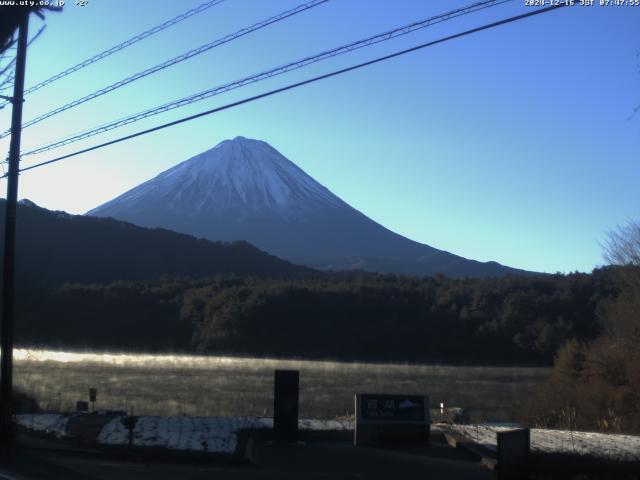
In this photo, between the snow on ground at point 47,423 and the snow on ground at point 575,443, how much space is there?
8.39 m

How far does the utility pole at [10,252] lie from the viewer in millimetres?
16141

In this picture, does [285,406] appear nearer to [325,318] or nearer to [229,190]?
[325,318]

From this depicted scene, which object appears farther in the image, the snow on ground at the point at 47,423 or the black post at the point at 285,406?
the snow on ground at the point at 47,423

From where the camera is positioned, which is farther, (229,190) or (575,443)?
(229,190)

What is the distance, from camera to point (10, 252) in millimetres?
16750

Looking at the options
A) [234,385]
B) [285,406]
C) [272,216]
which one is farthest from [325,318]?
[272,216]

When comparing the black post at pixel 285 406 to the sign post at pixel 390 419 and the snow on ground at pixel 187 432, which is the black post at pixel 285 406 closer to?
the snow on ground at pixel 187 432

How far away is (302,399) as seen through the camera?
2836 centimetres

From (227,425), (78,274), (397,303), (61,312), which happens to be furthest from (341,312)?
(227,425)

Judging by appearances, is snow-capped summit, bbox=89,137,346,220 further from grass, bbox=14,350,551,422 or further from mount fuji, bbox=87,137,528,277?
grass, bbox=14,350,551,422

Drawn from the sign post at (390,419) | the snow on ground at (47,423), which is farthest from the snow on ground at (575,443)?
the snow on ground at (47,423)

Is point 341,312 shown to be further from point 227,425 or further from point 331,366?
point 227,425

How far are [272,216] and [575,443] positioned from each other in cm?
10499

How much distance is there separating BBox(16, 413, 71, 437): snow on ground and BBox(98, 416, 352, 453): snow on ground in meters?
0.96
